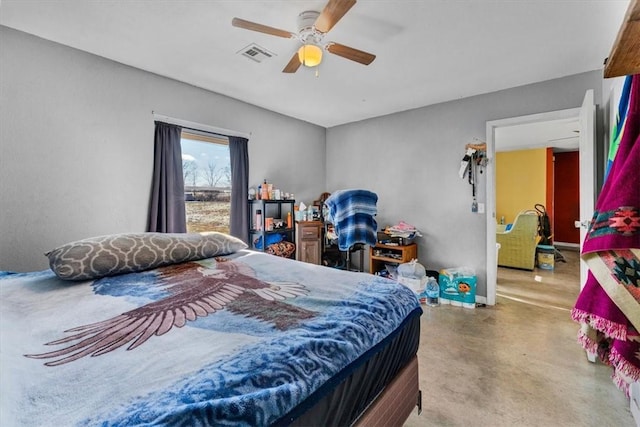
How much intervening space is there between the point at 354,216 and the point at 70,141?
9.08 feet

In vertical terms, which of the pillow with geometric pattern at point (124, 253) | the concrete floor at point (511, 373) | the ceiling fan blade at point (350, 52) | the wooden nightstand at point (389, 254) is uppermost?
the ceiling fan blade at point (350, 52)

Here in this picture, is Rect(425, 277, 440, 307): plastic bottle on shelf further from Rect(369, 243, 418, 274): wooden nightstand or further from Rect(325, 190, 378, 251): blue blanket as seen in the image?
Rect(325, 190, 378, 251): blue blanket

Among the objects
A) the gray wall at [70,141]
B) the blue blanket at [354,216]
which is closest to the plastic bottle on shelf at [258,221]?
the blue blanket at [354,216]

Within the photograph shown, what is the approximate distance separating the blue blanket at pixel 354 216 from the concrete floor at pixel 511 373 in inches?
44.5

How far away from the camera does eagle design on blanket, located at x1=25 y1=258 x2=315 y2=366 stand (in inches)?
35.6

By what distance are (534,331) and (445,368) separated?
1246mm

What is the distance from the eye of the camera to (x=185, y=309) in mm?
1168

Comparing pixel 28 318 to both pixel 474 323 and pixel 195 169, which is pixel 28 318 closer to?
pixel 195 169

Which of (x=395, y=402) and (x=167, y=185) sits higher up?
(x=167, y=185)

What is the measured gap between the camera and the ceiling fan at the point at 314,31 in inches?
63.4

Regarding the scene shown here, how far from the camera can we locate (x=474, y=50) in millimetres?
2365

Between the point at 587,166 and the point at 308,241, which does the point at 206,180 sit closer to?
the point at 308,241

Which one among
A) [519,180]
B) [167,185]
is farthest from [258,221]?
[519,180]

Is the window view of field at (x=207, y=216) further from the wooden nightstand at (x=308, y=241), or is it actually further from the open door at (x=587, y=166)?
the open door at (x=587, y=166)
